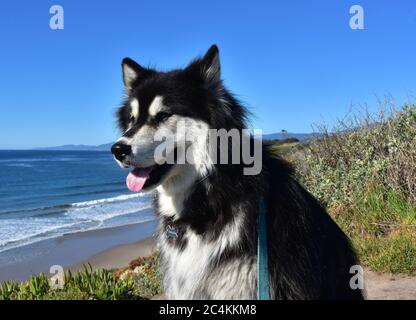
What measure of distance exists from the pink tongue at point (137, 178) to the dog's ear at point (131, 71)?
1019 mm

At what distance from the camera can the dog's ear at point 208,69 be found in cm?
383

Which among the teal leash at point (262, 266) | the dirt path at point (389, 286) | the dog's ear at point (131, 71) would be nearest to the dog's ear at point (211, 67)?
the dog's ear at point (131, 71)

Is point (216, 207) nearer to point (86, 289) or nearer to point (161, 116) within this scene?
point (161, 116)

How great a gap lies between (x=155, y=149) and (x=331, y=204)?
6.59 metres

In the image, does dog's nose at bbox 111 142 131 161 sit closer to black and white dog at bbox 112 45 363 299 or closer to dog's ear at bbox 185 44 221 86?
black and white dog at bbox 112 45 363 299

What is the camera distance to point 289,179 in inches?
150

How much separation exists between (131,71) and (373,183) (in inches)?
244

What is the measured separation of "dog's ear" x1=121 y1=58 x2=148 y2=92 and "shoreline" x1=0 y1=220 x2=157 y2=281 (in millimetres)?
8182

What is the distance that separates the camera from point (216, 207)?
11.9 ft

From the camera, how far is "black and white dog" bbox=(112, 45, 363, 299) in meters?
3.54

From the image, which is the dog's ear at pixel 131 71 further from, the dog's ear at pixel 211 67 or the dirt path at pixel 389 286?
the dirt path at pixel 389 286

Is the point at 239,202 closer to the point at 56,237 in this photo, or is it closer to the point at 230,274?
the point at 230,274
